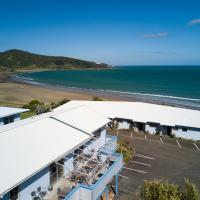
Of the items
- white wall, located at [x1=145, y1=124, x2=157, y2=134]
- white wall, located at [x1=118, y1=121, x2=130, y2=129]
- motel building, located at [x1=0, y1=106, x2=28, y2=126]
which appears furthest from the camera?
white wall, located at [x1=118, y1=121, x2=130, y2=129]

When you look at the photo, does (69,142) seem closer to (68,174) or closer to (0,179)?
(68,174)

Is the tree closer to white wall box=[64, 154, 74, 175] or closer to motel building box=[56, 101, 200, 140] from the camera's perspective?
white wall box=[64, 154, 74, 175]

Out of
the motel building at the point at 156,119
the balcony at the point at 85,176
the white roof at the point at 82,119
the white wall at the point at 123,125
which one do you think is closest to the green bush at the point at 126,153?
the white roof at the point at 82,119

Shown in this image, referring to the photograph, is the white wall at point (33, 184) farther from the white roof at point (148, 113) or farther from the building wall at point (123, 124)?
the building wall at point (123, 124)

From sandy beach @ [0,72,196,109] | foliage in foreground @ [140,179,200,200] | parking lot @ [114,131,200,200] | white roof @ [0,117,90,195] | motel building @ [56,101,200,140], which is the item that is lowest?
parking lot @ [114,131,200,200]

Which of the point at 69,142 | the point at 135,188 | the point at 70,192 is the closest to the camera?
the point at 70,192

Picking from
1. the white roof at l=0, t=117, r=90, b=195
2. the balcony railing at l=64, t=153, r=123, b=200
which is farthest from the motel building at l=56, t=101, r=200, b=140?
the balcony railing at l=64, t=153, r=123, b=200

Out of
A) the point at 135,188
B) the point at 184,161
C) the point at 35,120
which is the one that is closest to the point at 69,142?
the point at 35,120
